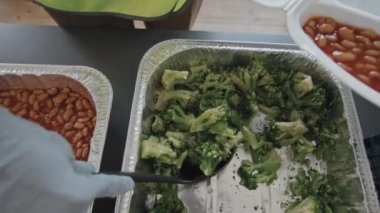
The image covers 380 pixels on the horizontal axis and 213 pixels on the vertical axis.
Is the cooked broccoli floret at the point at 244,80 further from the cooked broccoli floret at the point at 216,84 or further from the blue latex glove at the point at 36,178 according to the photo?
the blue latex glove at the point at 36,178

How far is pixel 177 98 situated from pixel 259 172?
252 mm

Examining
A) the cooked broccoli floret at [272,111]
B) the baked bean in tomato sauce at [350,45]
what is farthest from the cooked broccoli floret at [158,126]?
the baked bean in tomato sauce at [350,45]

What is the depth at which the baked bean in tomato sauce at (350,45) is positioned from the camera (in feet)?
2.14

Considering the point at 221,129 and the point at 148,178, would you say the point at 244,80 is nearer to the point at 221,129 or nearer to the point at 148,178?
the point at 221,129

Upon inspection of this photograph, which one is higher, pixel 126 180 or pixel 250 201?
pixel 126 180

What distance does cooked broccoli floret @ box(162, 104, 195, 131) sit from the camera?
2.73 ft

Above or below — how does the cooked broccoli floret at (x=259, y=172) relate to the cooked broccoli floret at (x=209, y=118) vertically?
below

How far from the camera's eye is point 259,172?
32.1 inches

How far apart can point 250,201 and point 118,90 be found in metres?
0.40

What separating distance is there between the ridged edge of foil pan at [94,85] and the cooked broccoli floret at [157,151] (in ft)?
0.29

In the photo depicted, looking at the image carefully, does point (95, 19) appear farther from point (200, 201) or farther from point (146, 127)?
point (200, 201)

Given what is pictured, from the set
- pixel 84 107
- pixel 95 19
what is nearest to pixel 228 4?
pixel 95 19

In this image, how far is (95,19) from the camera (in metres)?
0.95

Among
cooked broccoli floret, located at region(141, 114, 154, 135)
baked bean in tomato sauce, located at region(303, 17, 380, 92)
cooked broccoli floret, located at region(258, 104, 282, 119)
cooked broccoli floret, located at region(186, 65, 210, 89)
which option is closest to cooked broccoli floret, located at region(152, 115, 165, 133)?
cooked broccoli floret, located at region(141, 114, 154, 135)
